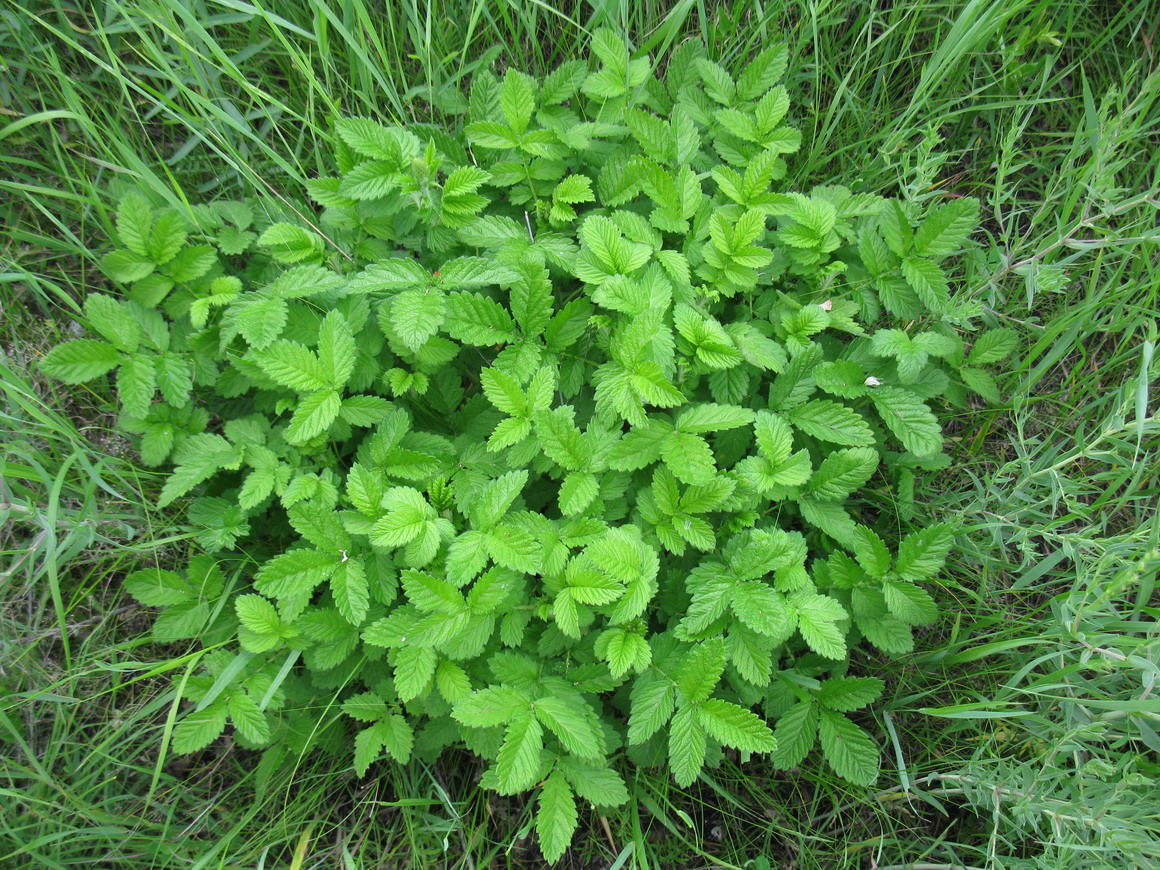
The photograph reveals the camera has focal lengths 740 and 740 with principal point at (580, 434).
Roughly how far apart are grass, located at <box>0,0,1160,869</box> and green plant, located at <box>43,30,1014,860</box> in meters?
0.22

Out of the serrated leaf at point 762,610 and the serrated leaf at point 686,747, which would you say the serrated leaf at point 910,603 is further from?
the serrated leaf at point 686,747

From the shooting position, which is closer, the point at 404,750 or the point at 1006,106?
the point at 404,750

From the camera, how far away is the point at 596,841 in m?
2.46

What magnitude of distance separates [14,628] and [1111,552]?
325cm

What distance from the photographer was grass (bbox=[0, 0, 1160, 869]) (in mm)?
2240

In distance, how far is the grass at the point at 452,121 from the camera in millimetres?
2240

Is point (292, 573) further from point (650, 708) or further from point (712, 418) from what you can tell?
point (712, 418)

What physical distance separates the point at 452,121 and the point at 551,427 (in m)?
1.41

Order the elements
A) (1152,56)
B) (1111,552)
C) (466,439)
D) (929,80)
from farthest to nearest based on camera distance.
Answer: (1152,56), (929,80), (466,439), (1111,552)

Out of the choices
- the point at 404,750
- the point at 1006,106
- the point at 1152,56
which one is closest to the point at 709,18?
the point at 1006,106

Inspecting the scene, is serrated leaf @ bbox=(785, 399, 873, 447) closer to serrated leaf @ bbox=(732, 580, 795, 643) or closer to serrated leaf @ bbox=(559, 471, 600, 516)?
serrated leaf @ bbox=(732, 580, 795, 643)

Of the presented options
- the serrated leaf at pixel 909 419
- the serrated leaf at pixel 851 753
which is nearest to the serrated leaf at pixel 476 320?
the serrated leaf at pixel 909 419

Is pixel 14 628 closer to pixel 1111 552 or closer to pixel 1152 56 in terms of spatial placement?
pixel 1111 552

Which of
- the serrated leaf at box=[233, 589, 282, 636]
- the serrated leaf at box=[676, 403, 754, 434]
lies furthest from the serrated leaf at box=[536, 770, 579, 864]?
the serrated leaf at box=[676, 403, 754, 434]
